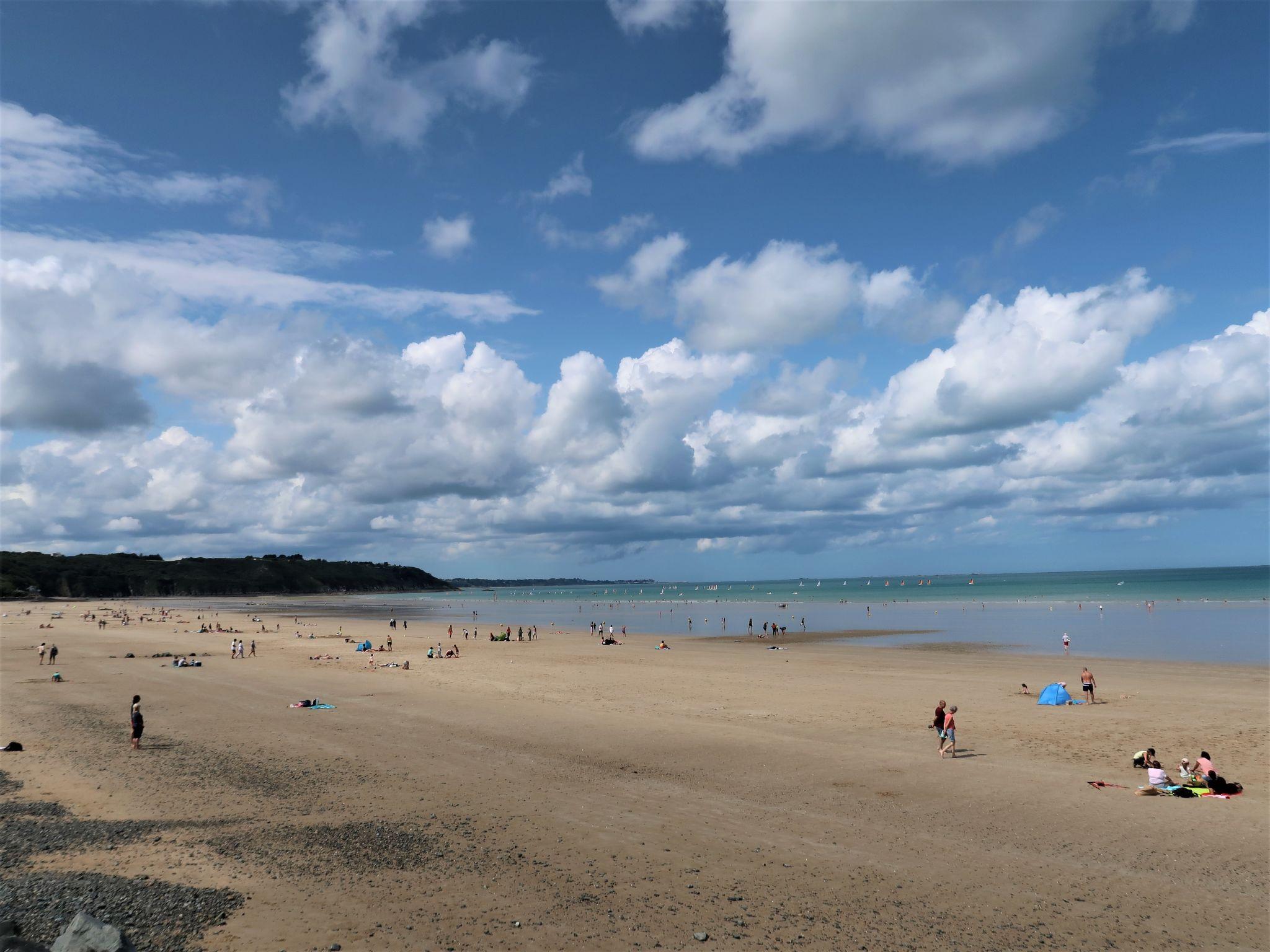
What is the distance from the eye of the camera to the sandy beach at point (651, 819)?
9.81 meters

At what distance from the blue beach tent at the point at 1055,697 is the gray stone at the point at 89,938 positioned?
91.8 feet

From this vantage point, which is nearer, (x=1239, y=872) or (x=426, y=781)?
(x=1239, y=872)

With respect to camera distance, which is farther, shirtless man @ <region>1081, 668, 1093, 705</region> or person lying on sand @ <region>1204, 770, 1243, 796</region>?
shirtless man @ <region>1081, 668, 1093, 705</region>

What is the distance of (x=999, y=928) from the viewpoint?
9.70 metres

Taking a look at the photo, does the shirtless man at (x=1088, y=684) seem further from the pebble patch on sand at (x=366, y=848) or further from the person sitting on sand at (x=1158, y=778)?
the pebble patch on sand at (x=366, y=848)

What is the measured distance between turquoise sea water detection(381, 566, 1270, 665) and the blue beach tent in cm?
1894

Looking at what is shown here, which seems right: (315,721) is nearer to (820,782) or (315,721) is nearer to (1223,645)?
(820,782)

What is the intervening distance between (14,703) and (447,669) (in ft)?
59.6

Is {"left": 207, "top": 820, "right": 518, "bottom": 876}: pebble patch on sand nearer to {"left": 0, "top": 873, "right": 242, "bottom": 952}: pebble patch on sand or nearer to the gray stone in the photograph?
{"left": 0, "top": 873, "right": 242, "bottom": 952}: pebble patch on sand

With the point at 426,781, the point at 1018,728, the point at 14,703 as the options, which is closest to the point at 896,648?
the point at 1018,728

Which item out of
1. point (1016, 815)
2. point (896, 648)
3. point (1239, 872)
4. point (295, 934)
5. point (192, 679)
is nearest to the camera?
point (295, 934)

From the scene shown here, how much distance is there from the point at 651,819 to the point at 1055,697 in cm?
1988

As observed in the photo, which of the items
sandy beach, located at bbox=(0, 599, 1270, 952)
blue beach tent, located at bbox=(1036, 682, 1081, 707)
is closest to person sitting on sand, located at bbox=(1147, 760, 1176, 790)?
sandy beach, located at bbox=(0, 599, 1270, 952)

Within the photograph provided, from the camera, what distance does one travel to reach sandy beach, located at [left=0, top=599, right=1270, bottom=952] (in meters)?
9.81
